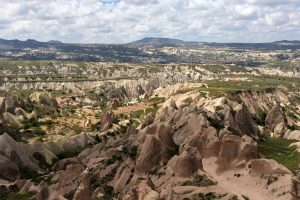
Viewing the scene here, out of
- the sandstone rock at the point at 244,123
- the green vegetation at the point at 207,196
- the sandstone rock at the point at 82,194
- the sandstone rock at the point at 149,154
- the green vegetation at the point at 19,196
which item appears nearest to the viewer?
the green vegetation at the point at 207,196

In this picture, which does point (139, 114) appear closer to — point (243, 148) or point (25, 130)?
point (25, 130)

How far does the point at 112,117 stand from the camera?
159m

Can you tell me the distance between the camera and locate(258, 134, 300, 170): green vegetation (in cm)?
A: 10644

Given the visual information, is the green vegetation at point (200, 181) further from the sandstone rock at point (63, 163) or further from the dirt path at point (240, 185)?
the sandstone rock at point (63, 163)

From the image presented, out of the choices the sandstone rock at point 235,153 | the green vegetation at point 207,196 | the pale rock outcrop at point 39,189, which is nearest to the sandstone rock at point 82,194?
the pale rock outcrop at point 39,189

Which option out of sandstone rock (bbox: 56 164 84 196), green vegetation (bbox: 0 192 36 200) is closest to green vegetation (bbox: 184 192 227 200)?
sandstone rock (bbox: 56 164 84 196)

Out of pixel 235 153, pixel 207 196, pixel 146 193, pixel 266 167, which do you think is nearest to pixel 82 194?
pixel 146 193

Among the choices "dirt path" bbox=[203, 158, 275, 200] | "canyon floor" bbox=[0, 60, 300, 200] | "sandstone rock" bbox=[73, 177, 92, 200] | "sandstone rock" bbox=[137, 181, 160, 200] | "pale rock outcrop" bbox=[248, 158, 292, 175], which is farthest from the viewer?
"sandstone rock" bbox=[73, 177, 92, 200]

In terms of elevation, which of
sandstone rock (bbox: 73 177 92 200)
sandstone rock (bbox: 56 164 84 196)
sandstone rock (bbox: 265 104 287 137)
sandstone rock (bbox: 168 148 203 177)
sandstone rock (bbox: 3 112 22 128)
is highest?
sandstone rock (bbox: 168 148 203 177)

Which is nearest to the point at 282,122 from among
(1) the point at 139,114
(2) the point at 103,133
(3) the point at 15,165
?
(1) the point at 139,114

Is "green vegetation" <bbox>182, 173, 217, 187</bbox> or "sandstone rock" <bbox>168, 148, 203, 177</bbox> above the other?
"sandstone rock" <bbox>168, 148, 203, 177</bbox>

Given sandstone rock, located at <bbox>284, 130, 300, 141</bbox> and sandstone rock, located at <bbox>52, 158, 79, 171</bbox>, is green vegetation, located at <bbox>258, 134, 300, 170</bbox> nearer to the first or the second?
sandstone rock, located at <bbox>284, 130, 300, 141</bbox>

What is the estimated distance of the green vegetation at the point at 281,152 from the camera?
106438 millimetres

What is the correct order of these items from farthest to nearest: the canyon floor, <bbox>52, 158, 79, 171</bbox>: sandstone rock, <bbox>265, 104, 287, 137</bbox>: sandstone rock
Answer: <bbox>265, 104, 287, 137</bbox>: sandstone rock → <bbox>52, 158, 79, 171</bbox>: sandstone rock → the canyon floor
